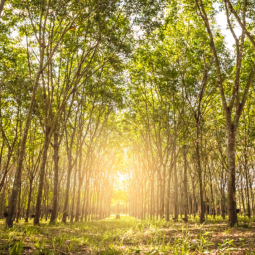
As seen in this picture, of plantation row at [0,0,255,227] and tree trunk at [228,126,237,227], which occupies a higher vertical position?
plantation row at [0,0,255,227]

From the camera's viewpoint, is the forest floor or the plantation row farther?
the plantation row

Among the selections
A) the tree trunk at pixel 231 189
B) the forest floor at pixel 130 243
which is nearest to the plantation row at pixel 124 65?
the tree trunk at pixel 231 189

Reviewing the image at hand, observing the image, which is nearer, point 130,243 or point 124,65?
point 130,243

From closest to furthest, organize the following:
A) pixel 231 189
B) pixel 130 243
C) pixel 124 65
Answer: pixel 130 243
pixel 231 189
pixel 124 65

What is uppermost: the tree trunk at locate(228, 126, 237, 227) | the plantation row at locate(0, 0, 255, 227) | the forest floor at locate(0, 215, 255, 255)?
the plantation row at locate(0, 0, 255, 227)

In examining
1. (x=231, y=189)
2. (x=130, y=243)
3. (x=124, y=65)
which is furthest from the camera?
(x=124, y=65)

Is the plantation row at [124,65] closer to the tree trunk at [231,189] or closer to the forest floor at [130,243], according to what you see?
the tree trunk at [231,189]

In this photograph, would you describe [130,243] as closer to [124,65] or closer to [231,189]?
[231,189]

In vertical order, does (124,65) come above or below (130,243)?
above

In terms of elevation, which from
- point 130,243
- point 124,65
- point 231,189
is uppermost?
point 124,65

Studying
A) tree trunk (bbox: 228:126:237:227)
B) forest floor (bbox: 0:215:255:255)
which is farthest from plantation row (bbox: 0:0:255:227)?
forest floor (bbox: 0:215:255:255)

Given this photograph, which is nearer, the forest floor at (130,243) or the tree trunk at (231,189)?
the forest floor at (130,243)

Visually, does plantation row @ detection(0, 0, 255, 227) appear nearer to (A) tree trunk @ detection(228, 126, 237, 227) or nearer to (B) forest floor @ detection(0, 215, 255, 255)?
(A) tree trunk @ detection(228, 126, 237, 227)

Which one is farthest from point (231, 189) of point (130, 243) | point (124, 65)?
point (124, 65)
